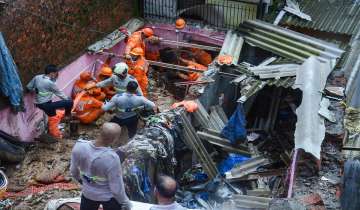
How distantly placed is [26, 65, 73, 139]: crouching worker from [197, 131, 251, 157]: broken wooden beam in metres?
2.69

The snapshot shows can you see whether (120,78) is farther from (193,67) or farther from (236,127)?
(193,67)

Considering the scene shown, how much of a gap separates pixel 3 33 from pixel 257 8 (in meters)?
6.56

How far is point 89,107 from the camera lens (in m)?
10.6

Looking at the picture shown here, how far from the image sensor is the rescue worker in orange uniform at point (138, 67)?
1106 cm

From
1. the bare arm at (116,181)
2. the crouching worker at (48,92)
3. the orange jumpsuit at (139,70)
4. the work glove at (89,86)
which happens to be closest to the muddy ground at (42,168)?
the crouching worker at (48,92)

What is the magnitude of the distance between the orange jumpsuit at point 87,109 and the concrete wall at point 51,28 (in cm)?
104

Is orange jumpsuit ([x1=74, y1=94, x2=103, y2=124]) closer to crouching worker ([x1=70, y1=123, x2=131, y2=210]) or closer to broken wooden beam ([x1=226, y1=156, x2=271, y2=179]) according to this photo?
broken wooden beam ([x1=226, y1=156, x2=271, y2=179])

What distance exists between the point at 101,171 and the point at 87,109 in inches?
193

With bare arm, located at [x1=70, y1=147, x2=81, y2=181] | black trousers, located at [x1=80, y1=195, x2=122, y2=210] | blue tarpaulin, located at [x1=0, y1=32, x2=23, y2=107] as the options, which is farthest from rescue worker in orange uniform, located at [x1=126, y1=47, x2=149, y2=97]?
black trousers, located at [x1=80, y1=195, x2=122, y2=210]

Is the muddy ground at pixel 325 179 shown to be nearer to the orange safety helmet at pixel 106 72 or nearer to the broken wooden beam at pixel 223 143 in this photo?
the broken wooden beam at pixel 223 143

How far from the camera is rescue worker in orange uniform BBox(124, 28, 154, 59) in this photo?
465 inches

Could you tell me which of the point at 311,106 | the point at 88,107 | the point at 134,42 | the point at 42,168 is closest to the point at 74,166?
the point at 42,168

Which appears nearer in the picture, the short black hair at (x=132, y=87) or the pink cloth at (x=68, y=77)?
the short black hair at (x=132, y=87)

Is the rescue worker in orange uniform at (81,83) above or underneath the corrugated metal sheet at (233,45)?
underneath
